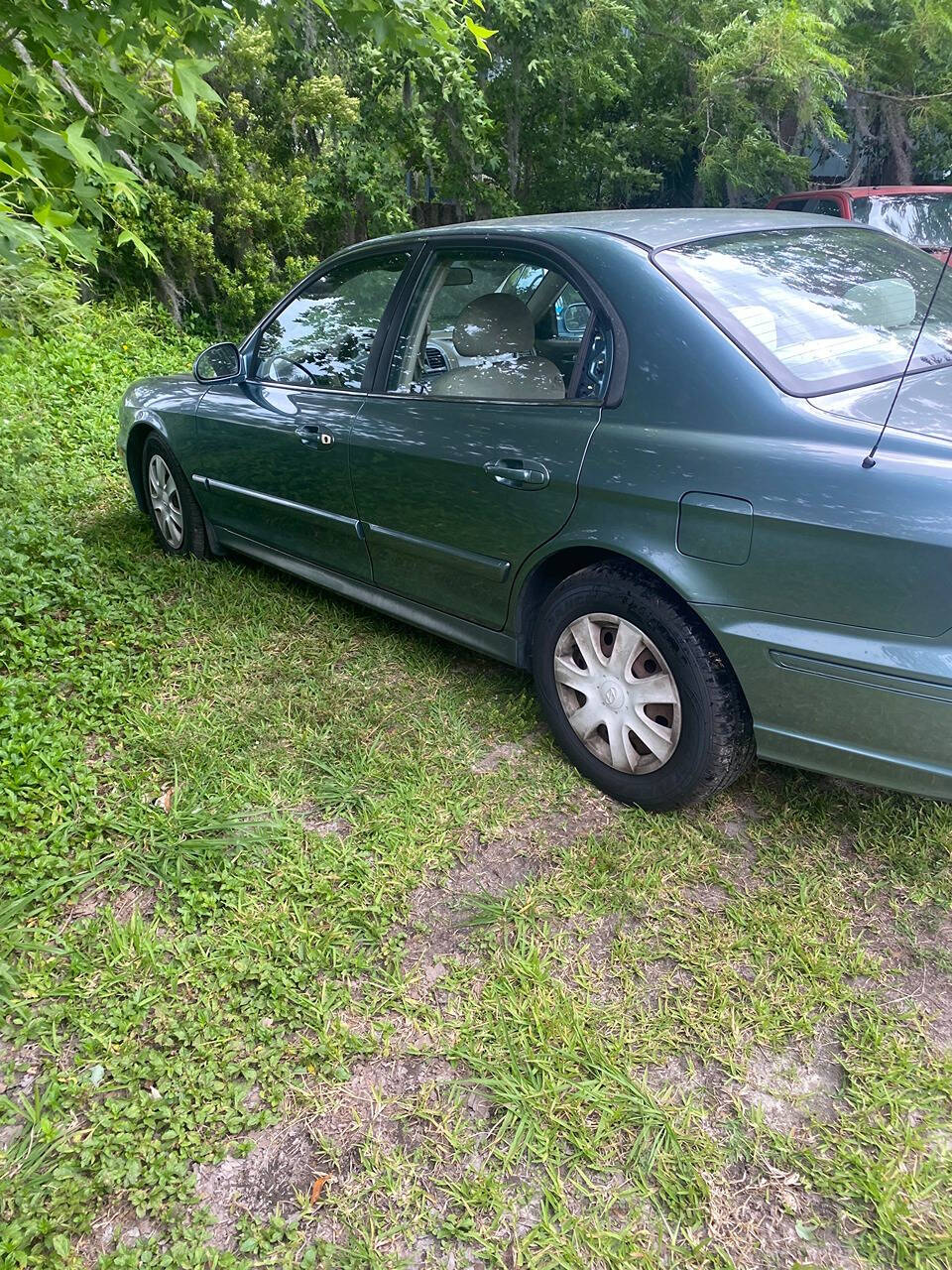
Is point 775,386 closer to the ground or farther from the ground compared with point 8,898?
farther from the ground

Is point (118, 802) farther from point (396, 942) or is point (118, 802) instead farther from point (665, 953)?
point (665, 953)

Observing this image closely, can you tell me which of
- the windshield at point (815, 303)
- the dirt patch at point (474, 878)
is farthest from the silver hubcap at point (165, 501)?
the windshield at point (815, 303)

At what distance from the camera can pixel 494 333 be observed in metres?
3.09

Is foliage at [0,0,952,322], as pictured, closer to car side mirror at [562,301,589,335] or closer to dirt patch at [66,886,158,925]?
car side mirror at [562,301,589,335]

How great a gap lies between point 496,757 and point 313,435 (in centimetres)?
141

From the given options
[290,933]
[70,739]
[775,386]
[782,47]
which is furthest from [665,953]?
[782,47]

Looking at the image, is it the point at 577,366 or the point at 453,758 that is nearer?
the point at 577,366

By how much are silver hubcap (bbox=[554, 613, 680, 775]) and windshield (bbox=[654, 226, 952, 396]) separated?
2.63 feet

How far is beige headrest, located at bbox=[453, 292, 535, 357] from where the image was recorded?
119 inches

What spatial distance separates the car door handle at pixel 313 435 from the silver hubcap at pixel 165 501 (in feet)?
3.96

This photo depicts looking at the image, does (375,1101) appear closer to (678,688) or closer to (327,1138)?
(327,1138)

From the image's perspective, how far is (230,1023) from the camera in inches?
81.7

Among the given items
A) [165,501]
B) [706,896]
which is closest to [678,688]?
[706,896]

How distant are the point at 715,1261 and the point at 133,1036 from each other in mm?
1293
